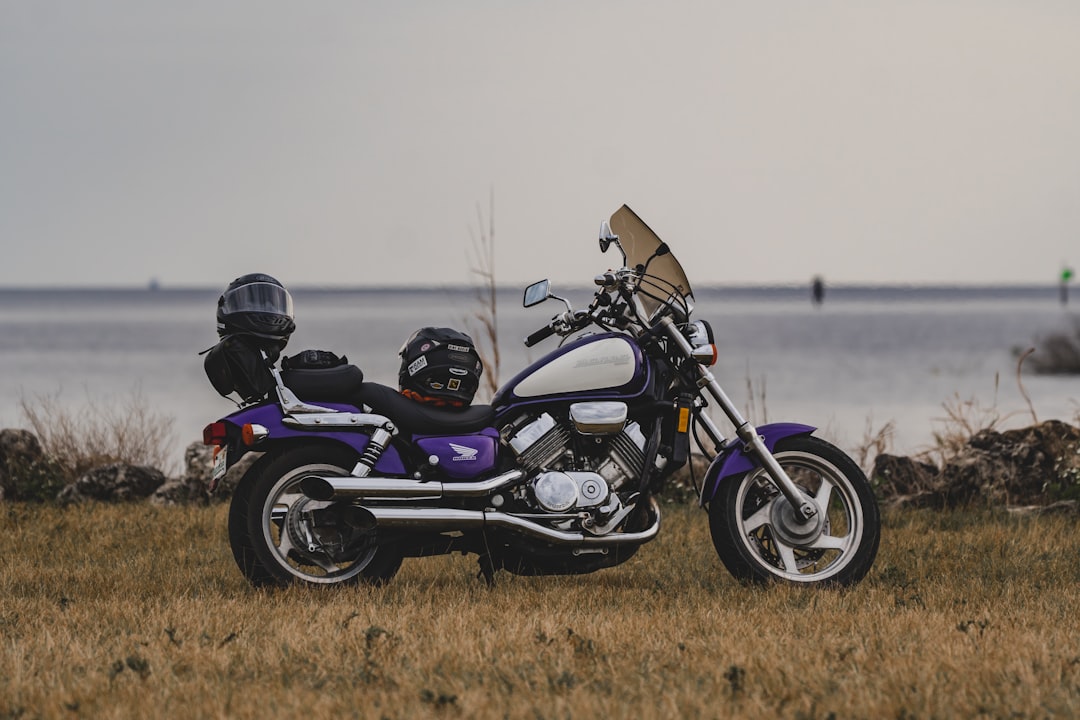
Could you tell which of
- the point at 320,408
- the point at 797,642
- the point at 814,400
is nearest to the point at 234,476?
the point at 320,408

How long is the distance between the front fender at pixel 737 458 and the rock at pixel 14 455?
21.7 feet

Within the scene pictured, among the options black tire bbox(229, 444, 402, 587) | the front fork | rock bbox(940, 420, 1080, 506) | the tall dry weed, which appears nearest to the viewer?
black tire bbox(229, 444, 402, 587)

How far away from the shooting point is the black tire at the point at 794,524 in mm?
6734

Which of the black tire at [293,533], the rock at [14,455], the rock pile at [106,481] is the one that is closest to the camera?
the black tire at [293,533]

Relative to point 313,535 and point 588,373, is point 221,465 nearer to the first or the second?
point 313,535

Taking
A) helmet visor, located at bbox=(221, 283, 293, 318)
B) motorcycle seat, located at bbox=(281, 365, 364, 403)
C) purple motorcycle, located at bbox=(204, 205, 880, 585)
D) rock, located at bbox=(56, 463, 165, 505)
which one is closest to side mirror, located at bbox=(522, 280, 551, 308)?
purple motorcycle, located at bbox=(204, 205, 880, 585)

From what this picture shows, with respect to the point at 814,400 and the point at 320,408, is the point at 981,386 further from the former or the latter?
the point at 320,408

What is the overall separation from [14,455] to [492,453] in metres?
6.23

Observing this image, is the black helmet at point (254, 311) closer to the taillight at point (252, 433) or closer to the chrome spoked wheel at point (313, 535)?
the taillight at point (252, 433)

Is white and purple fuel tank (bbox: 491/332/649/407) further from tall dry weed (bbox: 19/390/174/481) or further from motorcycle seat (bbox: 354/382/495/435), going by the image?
tall dry weed (bbox: 19/390/174/481)

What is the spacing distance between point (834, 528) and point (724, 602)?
2877mm

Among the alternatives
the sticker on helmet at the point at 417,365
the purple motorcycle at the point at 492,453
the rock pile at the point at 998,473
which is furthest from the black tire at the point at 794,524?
the rock pile at the point at 998,473

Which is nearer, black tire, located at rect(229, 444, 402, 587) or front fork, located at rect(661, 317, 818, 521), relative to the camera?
black tire, located at rect(229, 444, 402, 587)

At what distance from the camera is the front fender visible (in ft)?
22.1
